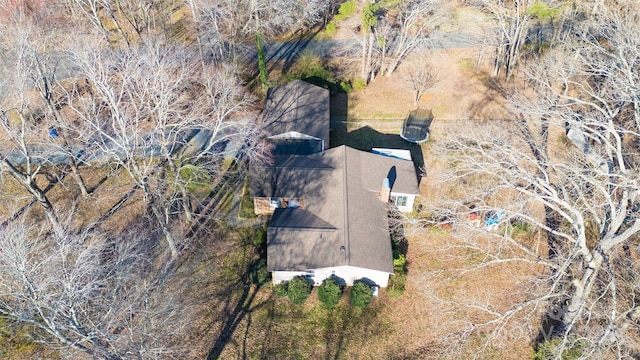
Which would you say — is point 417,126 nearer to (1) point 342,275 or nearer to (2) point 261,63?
(2) point 261,63

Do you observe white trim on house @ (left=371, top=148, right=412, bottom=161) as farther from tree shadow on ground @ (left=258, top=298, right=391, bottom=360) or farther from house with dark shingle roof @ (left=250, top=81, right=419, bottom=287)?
tree shadow on ground @ (left=258, top=298, right=391, bottom=360)

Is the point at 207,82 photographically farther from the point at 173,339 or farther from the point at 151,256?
the point at 173,339

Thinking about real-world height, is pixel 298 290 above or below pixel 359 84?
below

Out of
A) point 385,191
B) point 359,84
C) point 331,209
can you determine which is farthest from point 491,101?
point 331,209

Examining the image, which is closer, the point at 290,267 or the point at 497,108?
the point at 290,267

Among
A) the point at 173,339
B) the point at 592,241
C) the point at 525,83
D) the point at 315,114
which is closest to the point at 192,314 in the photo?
the point at 173,339

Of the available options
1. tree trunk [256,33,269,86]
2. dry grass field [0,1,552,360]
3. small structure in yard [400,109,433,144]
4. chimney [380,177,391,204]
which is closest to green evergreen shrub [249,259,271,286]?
dry grass field [0,1,552,360]

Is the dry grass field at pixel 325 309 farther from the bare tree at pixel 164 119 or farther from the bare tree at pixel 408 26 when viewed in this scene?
the bare tree at pixel 408 26

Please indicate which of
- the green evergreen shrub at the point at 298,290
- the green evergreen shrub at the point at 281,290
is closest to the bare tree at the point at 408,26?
the green evergreen shrub at the point at 298,290
